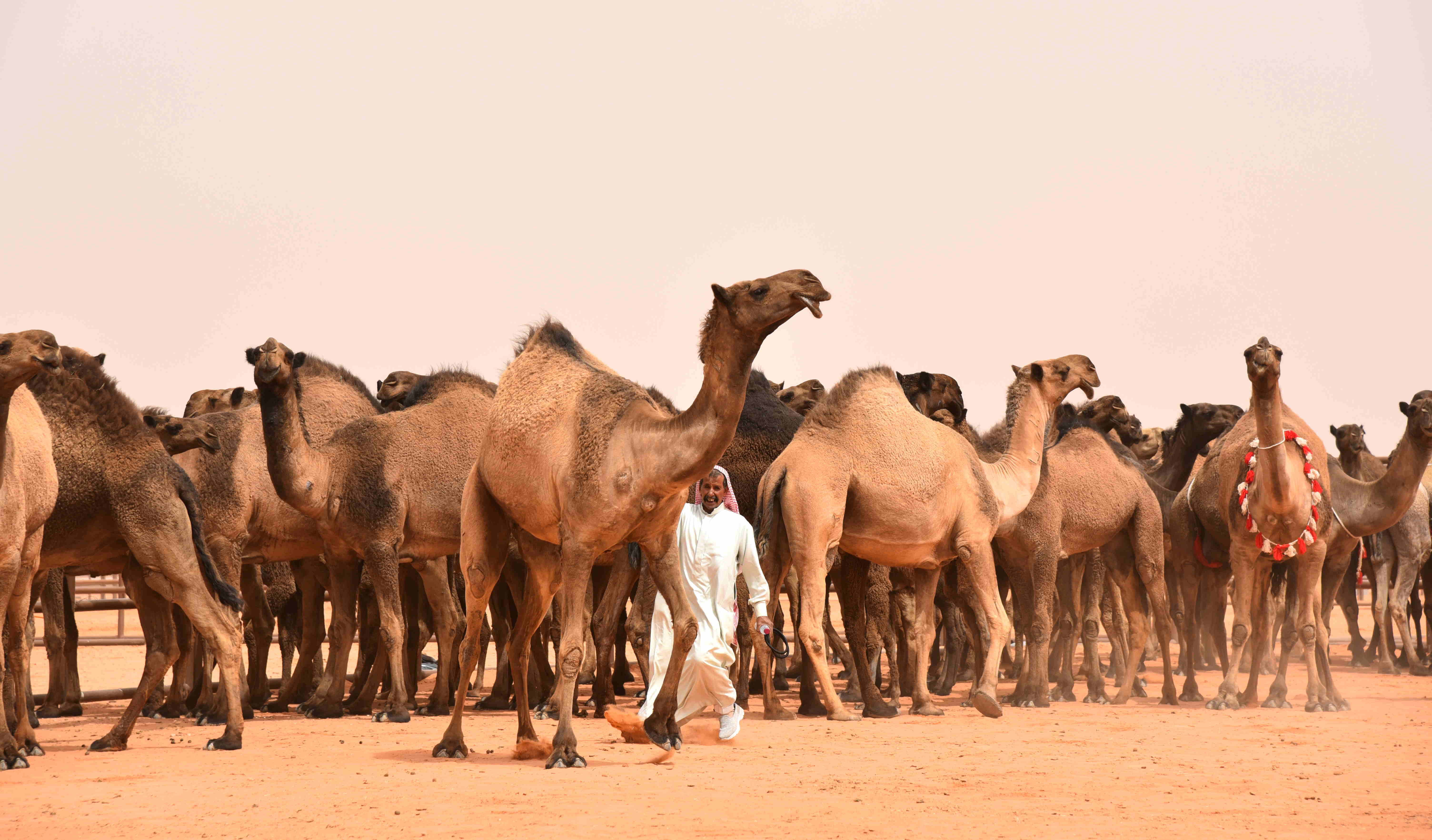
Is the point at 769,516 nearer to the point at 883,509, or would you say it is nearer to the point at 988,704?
the point at 883,509

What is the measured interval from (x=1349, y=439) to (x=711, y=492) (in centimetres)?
1121

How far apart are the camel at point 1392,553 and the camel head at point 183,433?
13.5 meters

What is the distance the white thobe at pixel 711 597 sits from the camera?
974 cm

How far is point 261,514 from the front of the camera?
12.5m

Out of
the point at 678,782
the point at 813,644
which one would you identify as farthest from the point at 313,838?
the point at 813,644

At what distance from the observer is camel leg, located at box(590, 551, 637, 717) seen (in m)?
11.4

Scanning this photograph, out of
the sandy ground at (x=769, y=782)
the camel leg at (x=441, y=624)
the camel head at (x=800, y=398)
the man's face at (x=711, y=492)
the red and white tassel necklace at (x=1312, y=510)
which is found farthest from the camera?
the camel head at (x=800, y=398)

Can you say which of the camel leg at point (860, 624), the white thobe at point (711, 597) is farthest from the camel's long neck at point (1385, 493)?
the white thobe at point (711, 597)

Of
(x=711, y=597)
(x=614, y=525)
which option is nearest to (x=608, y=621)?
(x=711, y=597)

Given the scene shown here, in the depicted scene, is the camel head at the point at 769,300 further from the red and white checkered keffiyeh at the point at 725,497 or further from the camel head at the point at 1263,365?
the camel head at the point at 1263,365

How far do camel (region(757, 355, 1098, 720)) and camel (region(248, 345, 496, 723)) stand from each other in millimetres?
3017

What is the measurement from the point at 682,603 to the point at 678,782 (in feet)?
4.19

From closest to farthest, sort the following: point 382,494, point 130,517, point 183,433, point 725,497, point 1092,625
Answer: point 130,517 < point 725,497 < point 183,433 < point 382,494 < point 1092,625

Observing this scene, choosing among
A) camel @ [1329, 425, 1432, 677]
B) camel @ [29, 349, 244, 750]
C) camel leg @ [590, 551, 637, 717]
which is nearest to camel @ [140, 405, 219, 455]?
camel @ [29, 349, 244, 750]
